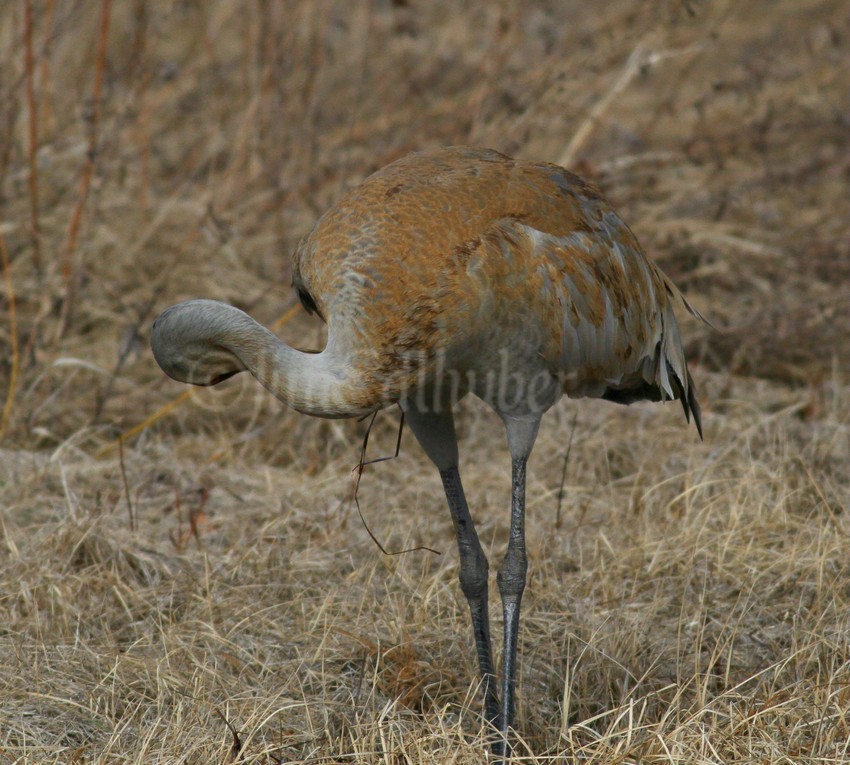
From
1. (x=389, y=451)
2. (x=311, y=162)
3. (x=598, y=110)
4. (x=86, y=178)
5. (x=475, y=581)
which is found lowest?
(x=389, y=451)

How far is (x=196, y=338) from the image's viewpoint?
3.05 metres

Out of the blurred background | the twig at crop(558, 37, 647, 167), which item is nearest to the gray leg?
the blurred background

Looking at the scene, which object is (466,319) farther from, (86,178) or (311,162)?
(311,162)

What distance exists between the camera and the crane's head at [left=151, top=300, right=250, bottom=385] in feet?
9.96

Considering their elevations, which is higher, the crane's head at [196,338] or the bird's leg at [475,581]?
the crane's head at [196,338]

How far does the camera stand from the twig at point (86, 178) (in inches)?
205

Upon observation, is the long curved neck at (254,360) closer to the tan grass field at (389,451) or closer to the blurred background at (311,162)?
the tan grass field at (389,451)

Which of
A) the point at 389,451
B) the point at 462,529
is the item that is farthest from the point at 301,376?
the point at 389,451

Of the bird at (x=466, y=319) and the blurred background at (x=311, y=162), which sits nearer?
the bird at (x=466, y=319)

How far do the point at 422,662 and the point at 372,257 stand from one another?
125 centimetres

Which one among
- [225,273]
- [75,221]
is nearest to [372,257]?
[75,221]

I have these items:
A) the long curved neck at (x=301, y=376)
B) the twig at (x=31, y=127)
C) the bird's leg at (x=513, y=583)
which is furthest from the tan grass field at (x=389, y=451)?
the long curved neck at (x=301, y=376)

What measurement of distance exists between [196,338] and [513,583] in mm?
1242

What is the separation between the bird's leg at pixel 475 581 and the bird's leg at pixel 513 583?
11 cm
